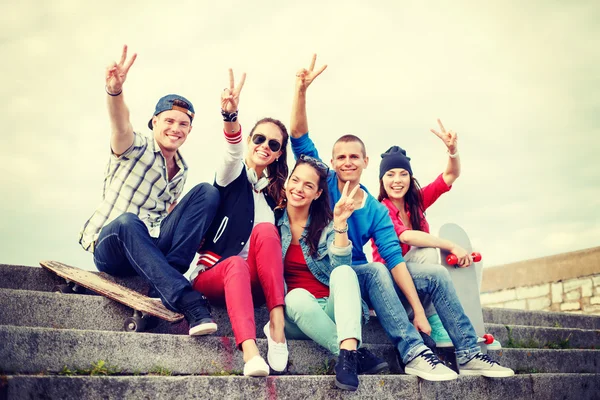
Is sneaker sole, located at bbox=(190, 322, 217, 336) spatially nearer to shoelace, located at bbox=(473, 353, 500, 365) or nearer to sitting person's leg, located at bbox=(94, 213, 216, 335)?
sitting person's leg, located at bbox=(94, 213, 216, 335)

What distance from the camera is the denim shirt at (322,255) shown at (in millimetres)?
3236

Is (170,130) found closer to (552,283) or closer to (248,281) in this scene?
(248,281)

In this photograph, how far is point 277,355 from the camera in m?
2.95

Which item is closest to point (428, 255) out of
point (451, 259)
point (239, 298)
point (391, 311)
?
point (451, 259)

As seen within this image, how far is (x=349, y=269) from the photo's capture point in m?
3.12

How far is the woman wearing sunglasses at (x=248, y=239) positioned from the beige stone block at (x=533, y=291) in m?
5.47

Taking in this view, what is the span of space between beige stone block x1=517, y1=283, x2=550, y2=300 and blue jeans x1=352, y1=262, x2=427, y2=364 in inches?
207

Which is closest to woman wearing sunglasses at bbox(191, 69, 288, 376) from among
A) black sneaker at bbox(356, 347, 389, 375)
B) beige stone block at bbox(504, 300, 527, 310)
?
black sneaker at bbox(356, 347, 389, 375)

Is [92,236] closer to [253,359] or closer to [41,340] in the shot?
[41,340]

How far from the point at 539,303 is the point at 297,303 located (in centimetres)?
591

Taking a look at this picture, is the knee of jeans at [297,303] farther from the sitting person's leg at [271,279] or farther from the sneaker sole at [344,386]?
the sneaker sole at [344,386]

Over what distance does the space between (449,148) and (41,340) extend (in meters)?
3.23

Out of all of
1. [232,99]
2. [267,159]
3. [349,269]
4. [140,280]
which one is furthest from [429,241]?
[140,280]

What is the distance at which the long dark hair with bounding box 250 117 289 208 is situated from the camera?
3.73 m
